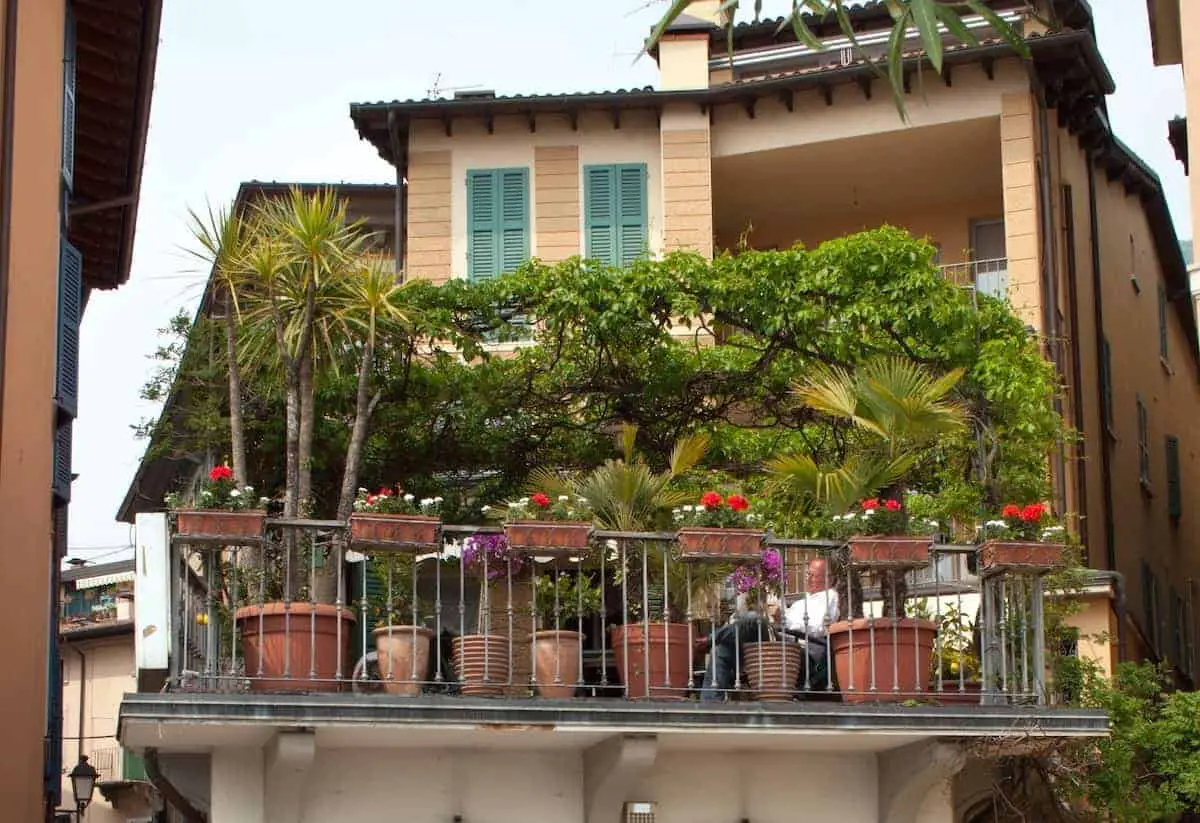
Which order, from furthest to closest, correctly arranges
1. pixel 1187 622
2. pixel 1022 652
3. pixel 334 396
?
pixel 1187 622 → pixel 334 396 → pixel 1022 652

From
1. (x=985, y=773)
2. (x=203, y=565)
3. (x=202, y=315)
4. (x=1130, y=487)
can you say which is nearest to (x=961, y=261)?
(x=1130, y=487)

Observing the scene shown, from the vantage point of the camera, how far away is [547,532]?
12.7 metres

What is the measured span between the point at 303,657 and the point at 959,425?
465 centimetres

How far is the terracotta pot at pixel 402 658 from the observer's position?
1261 centimetres

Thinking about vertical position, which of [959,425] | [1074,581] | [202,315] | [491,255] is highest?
[491,255]

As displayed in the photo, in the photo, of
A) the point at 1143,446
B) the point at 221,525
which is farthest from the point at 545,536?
the point at 1143,446

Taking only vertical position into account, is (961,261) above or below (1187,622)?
above

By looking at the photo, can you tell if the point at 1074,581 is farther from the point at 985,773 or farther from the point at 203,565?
the point at 203,565

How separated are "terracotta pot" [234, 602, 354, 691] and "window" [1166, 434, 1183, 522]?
18.3 meters

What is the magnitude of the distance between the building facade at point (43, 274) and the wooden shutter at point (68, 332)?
2 centimetres

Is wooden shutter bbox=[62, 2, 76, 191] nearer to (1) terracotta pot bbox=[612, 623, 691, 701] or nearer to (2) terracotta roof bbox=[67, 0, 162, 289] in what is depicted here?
(2) terracotta roof bbox=[67, 0, 162, 289]

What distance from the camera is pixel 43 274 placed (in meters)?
15.2

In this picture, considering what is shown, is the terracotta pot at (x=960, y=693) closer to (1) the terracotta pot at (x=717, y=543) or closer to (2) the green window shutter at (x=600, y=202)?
(1) the terracotta pot at (x=717, y=543)

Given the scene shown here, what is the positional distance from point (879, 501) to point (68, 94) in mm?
6874
